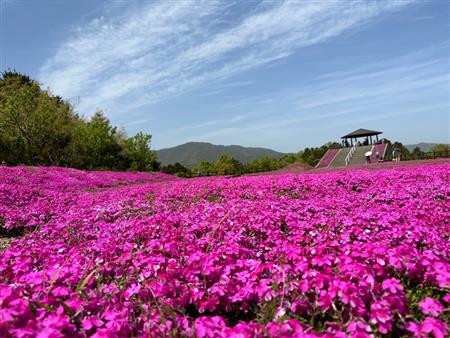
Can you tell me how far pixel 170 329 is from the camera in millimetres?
2559

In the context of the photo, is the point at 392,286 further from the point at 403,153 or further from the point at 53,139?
the point at 403,153

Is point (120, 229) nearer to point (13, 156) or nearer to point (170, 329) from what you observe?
point (170, 329)

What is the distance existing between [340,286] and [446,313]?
1.14 metres

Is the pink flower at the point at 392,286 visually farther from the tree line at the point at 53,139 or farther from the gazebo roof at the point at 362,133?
the gazebo roof at the point at 362,133

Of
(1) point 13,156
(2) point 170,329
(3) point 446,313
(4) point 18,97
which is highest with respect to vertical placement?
(4) point 18,97

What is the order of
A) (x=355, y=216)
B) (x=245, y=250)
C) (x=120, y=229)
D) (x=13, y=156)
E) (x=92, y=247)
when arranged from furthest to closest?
(x=13, y=156) < (x=120, y=229) < (x=355, y=216) < (x=92, y=247) < (x=245, y=250)

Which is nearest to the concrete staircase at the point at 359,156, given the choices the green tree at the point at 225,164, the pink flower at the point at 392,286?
the green tree at the point at 225,164

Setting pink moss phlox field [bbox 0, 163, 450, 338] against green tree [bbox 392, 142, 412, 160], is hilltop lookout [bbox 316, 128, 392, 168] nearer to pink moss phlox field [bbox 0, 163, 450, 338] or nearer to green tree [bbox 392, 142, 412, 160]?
green tree [bbox 392, 142, 412, 160]

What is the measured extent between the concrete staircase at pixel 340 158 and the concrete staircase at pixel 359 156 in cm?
112

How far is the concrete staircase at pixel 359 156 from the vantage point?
44812 millimetres

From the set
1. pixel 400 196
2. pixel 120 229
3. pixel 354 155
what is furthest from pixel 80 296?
pixel 354 155

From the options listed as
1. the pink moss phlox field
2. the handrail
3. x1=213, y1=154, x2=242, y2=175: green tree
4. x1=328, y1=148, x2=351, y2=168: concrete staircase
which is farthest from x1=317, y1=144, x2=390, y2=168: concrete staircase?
the pink moss phlox field

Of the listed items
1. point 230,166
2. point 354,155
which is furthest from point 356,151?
point 230,166

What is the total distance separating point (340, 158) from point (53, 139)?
120 ft
